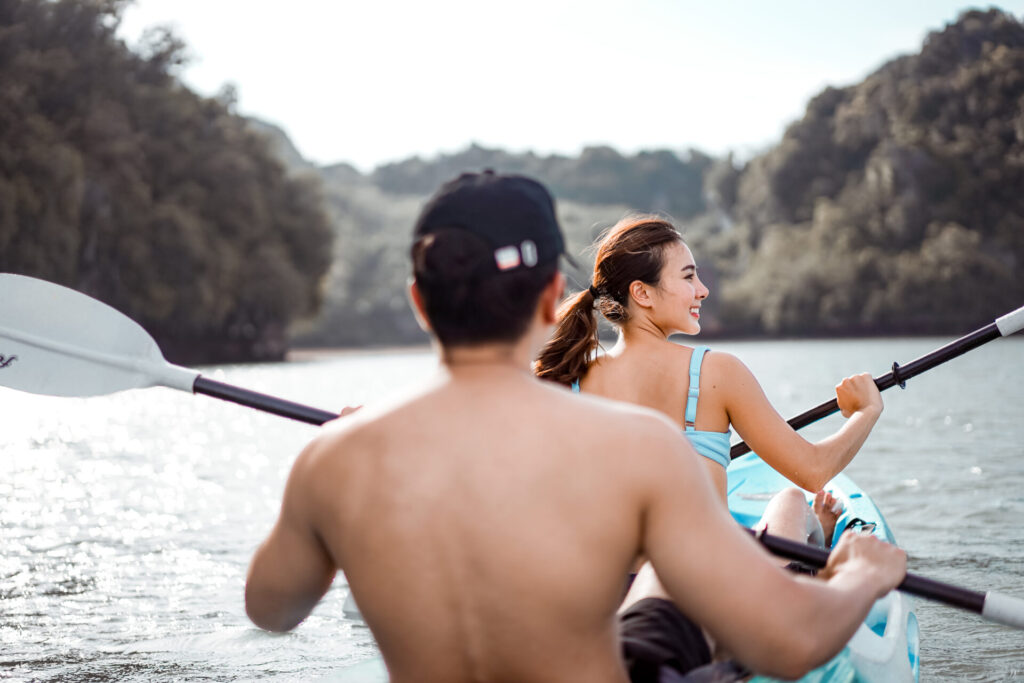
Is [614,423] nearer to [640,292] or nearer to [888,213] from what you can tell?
[640,292]

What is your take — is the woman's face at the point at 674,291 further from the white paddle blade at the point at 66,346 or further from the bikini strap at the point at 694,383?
the white paddle blade at the point at 66,346

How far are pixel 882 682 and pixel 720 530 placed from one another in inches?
72.9

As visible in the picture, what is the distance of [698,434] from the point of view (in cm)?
313

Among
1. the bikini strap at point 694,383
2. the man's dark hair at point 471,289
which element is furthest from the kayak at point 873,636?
the man's dark hair at point 471,289

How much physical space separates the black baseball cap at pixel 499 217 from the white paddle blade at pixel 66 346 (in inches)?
89.3

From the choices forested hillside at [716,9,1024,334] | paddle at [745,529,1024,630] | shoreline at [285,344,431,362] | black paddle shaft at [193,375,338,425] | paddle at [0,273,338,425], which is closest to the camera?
paddle at [745,529,1024,630]

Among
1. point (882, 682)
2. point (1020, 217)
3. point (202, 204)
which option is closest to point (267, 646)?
point (882, 682)

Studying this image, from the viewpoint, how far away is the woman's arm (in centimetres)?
304

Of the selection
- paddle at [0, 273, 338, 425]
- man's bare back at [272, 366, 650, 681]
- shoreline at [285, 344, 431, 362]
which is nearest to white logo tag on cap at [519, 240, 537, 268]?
man's bare back at [272, 366, 650, 681]

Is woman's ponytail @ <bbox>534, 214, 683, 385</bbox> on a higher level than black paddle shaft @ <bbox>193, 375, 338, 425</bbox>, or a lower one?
higher

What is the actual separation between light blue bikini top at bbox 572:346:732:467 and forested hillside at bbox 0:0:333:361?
2495cm

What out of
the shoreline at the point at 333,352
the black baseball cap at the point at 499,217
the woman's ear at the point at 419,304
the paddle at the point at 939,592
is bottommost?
the shoreline at the point at 333,352

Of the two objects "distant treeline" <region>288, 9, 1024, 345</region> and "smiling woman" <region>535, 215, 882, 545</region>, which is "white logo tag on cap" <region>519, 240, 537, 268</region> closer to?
"smiling woman" <region>535, 215, 882, 545</region>

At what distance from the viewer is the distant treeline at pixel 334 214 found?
31.5 m
